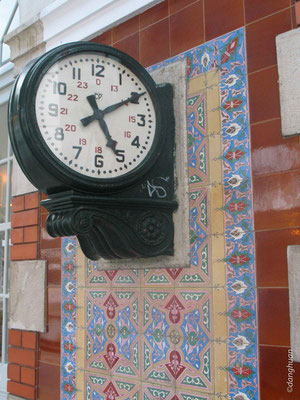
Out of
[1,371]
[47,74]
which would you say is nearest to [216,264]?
[47,74]

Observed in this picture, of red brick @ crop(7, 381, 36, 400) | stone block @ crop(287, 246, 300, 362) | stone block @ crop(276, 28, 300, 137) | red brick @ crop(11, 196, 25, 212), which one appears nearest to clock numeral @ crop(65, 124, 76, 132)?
stone block @ crop(276, 28, 300, 137)

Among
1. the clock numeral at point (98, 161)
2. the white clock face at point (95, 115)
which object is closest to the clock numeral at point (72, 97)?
the white clock face at point (95, 115)

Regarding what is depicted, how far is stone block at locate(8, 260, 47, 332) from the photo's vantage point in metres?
2.68

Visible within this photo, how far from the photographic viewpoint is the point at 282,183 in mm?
1698

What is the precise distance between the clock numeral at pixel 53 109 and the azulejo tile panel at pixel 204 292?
1.77ft

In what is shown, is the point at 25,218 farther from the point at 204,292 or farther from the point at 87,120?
the point at 204,292

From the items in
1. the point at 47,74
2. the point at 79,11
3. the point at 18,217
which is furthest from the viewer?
the point at 18,217

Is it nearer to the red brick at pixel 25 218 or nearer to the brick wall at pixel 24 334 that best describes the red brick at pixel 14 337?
the brick wall at pixel 24 334

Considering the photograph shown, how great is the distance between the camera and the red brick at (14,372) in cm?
283

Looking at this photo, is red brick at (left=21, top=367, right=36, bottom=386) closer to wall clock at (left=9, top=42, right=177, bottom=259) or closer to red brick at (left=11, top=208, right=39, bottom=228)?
red brick at (left=11, top=208, right=39, bottom=228)

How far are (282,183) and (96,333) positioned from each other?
1095 millimetres

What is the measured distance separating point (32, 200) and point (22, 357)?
0.84m

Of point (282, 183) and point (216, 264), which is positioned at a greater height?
point (282, 183)

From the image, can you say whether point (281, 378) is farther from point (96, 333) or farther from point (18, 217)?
point (18, 217)
